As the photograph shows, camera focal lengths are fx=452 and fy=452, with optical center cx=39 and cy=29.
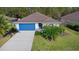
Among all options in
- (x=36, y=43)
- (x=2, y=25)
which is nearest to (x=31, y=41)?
(x=36, y=43)

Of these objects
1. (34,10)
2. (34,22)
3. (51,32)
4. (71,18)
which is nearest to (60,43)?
(51,32)

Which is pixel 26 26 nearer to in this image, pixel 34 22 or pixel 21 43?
pixel 34 22

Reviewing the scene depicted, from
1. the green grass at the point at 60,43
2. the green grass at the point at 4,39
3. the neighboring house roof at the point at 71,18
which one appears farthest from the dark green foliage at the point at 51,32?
the green grass at the point at 4,39

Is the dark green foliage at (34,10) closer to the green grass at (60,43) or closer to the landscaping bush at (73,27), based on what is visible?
the landscaping bush at (73,27)
